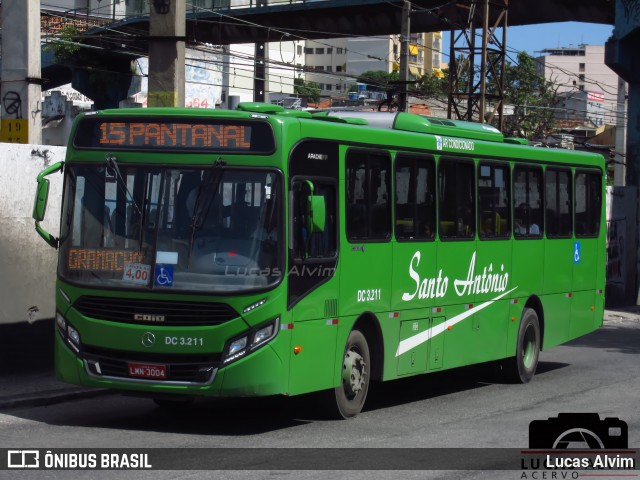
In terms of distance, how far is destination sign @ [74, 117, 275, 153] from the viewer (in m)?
10.6

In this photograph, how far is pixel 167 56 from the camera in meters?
15.3

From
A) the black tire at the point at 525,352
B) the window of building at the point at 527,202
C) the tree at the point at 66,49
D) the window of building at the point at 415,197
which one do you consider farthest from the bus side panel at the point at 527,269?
the tree at the point at 66,49

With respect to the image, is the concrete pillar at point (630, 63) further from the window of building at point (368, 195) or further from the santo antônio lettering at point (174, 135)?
the santo antônio lettering at point (174, 135)

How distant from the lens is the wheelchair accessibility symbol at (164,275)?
1040 centimetres

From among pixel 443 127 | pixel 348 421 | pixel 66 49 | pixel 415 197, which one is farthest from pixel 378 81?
pixel 348 421

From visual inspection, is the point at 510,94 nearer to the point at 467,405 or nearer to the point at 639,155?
the point at 639,155

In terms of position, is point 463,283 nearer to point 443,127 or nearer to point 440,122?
point 443,127

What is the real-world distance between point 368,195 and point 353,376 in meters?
1.88

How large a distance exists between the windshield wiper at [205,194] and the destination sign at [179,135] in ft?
0.64

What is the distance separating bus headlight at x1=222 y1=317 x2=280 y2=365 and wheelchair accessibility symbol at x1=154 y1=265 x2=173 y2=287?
0.78 meters

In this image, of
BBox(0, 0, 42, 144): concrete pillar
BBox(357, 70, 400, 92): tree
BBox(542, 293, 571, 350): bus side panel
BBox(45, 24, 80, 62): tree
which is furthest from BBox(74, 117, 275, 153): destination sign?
BBox(45, 24, 80, 62): tree

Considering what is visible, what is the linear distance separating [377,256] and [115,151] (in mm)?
2992

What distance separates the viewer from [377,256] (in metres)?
12.1

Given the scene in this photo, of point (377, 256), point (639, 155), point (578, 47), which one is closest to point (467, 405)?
point (377, 256)
